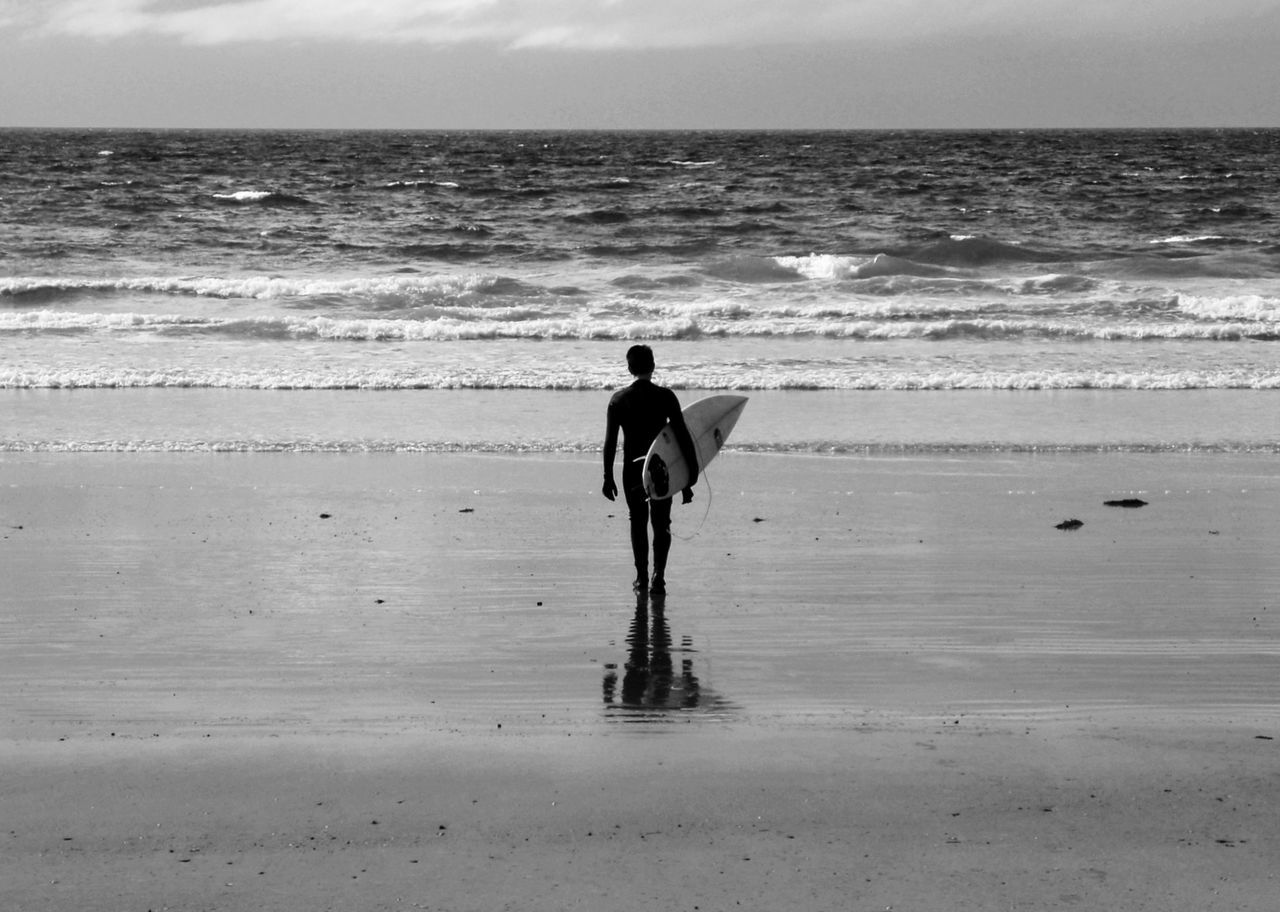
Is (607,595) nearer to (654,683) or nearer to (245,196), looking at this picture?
(654,683)

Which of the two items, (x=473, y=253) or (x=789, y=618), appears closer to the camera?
(x=789, y=618)

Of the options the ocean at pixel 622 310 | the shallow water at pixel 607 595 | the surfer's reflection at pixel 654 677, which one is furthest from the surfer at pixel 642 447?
the ocean at pixel 622 310

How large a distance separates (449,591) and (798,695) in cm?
226

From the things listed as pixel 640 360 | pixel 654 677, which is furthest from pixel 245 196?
pixel 654 677

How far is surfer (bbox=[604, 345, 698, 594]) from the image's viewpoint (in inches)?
285

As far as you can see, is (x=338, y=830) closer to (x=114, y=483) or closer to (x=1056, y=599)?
(x=1056, y=599)

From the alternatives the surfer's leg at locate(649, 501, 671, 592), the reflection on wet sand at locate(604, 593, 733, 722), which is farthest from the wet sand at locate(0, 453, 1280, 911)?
the surfer's leg at locate(649, 501, 671, 592)

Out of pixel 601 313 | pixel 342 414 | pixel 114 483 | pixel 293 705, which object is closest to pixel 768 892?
pixel 293 705

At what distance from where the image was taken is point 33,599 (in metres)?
6.80

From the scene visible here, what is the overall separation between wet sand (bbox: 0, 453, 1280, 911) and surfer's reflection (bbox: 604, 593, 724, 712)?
2 cm

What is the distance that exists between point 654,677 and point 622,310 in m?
15.5

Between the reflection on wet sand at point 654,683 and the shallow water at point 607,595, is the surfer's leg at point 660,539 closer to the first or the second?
the shallow water at point 607,595

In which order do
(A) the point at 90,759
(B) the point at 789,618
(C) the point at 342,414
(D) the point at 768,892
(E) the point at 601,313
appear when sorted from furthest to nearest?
1. (E) the point at 601,313
2. (C) the point at 342,414
3. (B) the point at 789,618
4. (A) the point at 90,759
5. (D) the point at 768,892

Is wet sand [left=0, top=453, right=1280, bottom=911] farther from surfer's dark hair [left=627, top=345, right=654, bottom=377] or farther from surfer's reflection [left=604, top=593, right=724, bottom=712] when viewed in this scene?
surfer's dark hair [left=627, top=345, right=654, bottom=377]
